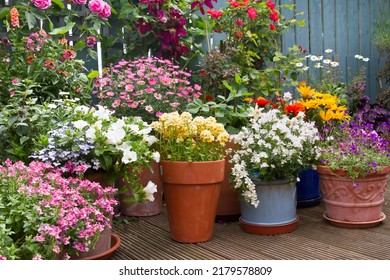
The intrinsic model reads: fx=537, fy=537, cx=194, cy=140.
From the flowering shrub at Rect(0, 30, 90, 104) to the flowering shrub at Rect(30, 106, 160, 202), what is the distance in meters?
0.59

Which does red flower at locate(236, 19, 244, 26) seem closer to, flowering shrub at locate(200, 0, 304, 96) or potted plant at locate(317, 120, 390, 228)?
flowering shrub at locate(200, 0, 304, 96)

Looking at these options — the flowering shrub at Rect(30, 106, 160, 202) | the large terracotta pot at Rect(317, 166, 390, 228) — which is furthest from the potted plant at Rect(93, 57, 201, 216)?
the large terracotta pot at Rect(317, 166, 390, 228)

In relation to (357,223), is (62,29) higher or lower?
higher

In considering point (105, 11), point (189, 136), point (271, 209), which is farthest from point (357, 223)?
point (105, 11)

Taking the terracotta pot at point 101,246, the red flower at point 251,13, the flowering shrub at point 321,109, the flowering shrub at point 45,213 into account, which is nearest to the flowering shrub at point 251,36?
the red flower at point 251,13

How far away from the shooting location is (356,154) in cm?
288

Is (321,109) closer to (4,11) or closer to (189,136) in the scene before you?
(189,136)

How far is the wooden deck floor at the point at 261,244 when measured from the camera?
2.47m

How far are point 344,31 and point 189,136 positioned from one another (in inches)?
138

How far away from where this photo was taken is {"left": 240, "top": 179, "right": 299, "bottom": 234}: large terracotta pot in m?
2.79

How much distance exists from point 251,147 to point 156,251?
73 centimetres

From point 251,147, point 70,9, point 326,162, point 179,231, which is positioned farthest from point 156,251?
point 70,9

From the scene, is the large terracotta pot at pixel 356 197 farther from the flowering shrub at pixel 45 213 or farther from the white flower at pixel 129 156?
the flowering shrub at pixel 45 213

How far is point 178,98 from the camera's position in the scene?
3.32m
